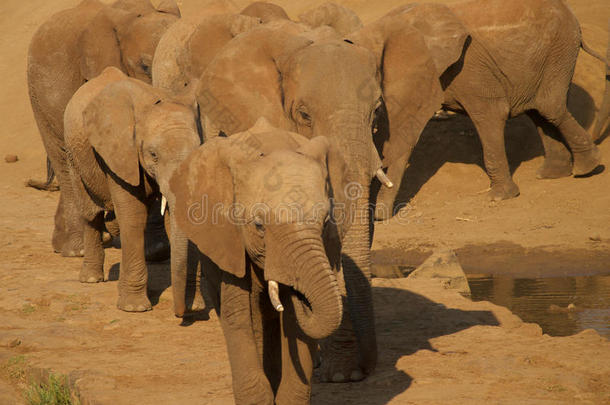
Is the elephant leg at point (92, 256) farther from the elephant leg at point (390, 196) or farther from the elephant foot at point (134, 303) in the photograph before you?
the elephant leg at point (390, 196)

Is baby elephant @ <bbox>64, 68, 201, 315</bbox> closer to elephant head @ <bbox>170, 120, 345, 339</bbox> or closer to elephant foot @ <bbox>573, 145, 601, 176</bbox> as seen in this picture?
elephant head @ <bbox>170, 120, 345, 339</bbox>

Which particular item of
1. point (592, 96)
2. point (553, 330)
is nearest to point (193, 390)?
point (553, 330)

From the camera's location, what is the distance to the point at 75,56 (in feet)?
36.2

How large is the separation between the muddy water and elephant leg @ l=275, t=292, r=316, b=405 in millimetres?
3208

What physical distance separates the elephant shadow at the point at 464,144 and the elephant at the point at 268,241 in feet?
27.2

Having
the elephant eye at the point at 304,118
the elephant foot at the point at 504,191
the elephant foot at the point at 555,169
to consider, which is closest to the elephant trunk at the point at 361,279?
the elephant eye at the point at 304,118

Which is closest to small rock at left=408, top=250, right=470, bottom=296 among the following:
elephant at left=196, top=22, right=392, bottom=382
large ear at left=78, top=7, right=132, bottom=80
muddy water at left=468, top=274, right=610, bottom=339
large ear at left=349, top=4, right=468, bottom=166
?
muddy water at left=468, top=274, right=610, bottom=339

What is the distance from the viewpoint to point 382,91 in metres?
6.79

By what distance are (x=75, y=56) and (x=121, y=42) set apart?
2.38ft

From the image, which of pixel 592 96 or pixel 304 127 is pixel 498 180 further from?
pixel 304 127

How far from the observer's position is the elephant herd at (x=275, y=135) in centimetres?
454

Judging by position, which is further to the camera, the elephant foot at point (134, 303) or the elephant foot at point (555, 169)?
the elephant foot at point (555, 169)

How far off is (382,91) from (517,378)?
2071mm

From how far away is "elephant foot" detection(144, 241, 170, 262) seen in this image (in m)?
9.59
